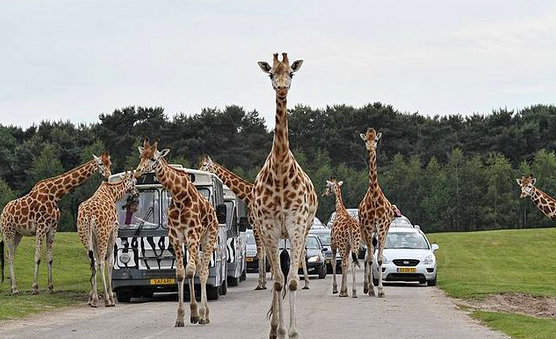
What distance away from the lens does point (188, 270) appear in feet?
62.3

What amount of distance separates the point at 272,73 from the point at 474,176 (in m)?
69.9

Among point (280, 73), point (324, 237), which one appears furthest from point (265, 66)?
point (324, 237)

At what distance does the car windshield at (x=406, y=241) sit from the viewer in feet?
112

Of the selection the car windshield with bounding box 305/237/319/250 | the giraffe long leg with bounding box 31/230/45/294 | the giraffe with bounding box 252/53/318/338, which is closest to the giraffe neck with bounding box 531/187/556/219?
the car windshield with bounding box 305/237/319/250

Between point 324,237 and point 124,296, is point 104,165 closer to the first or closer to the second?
point 124,296

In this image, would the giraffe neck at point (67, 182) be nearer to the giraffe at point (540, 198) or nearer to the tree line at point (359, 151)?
the giraffe at point (540, 198)

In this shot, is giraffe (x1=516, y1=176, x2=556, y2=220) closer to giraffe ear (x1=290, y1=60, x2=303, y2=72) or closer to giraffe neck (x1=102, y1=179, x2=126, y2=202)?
giraffe neck (x1=102, y1=179, x2=126, y2=202)

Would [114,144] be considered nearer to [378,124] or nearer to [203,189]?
[378,124]

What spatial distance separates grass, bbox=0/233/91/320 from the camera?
23.5 meters

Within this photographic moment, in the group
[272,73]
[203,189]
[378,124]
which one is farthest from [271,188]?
[378,124]

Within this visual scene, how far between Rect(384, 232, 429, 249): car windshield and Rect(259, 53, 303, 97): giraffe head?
728 inches

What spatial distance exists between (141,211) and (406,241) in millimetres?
11545

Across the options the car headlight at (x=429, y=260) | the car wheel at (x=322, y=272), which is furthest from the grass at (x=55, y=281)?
the car headlight at (x=429, y=260)

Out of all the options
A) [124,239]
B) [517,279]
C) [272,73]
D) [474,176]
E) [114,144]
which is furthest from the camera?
[114,144]
